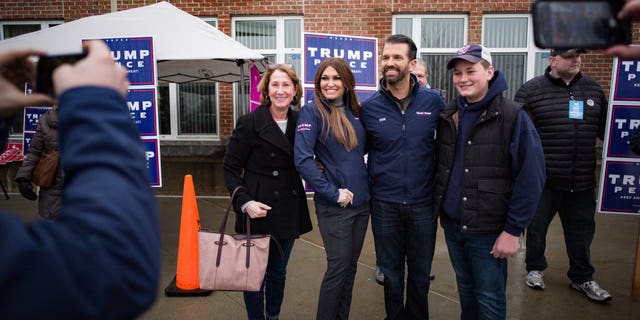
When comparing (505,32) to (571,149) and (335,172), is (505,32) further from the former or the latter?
(335,172)

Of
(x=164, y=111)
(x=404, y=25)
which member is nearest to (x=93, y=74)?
(x=404, y=25)

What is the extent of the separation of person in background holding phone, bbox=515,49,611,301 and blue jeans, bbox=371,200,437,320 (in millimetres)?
1470

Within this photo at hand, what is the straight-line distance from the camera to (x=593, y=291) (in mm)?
3633

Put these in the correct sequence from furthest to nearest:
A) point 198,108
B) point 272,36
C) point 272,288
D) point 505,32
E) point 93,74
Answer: point 198,108
point 272,36
point 505,32
point 272,288
point 93,74

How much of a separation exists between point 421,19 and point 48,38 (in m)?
6.02

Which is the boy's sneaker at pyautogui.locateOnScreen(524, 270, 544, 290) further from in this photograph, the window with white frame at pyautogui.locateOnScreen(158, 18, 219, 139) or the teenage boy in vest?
the window with white frame at pyautogui.locateOnScreen(158, 18, 219, 139)

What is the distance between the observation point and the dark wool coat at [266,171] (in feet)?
9.30

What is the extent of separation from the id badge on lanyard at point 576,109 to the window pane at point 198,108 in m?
6.40

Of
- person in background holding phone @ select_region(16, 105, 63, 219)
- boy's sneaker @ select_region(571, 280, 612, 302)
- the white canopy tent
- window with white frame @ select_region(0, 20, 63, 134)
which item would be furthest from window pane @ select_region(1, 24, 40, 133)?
boy's sneaker @ select_region(571, 280, 612, 302)

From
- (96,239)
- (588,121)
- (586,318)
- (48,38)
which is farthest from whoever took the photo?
(48,38)

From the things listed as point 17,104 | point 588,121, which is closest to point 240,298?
point 17,104

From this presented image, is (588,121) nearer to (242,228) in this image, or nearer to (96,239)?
(242,228)

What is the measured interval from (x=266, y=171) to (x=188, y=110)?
6205 mm

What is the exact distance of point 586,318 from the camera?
336 centimetres
